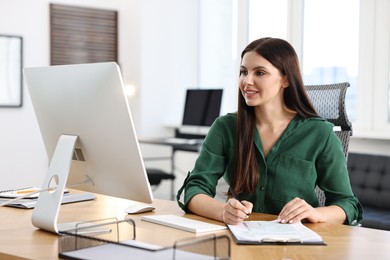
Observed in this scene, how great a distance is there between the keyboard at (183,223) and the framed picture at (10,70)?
4.16m

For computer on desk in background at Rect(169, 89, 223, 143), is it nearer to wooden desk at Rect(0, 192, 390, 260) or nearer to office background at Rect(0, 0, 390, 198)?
office background at Rect(0, 0, 390, 198)

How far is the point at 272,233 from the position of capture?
1696mm

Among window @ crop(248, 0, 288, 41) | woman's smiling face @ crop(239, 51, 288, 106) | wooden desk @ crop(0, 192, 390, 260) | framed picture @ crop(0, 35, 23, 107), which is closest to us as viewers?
wooden desk @ crop(0, 192, 390, 260)

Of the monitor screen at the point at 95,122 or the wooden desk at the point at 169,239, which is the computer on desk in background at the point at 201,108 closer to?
the wooden desk at the point at 169,239

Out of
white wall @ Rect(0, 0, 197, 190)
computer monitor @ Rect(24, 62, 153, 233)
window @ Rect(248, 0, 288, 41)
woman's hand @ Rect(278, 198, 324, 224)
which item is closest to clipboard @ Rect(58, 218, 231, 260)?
computer monitor @ Rect(24, 62, 153, 233)

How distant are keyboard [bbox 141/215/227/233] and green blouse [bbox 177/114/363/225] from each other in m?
0.16

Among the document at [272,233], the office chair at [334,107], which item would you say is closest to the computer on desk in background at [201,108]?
the office chair at [334,107]

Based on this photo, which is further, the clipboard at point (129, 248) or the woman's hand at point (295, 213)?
the woman's hand at point (295, 213)

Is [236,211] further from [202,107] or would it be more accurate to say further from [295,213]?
[202,107]

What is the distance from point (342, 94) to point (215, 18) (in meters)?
4.01

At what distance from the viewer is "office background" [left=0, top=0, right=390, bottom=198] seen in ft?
18.9

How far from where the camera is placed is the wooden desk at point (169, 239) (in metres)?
1.52

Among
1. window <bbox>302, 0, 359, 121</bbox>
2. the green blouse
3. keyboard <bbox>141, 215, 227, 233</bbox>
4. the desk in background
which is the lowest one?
the desk in background

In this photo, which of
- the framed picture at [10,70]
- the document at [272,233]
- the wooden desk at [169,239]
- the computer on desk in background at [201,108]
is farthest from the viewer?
the framed picture at [10,70]
